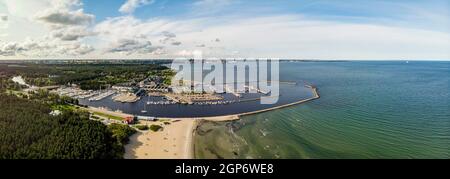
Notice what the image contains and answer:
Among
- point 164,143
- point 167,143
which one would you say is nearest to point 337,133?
point 167,143

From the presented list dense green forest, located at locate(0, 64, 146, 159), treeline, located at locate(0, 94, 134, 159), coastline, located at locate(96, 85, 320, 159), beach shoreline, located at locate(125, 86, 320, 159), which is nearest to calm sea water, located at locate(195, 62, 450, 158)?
beach shoreline, located at locate(125, 86, 320, 159)

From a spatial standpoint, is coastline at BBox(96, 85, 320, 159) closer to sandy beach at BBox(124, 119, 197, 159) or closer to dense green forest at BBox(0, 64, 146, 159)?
sandy beach at BBox(124, 119, 197, 159)

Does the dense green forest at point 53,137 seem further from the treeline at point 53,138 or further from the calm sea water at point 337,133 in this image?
the calm sea water at point 337,133

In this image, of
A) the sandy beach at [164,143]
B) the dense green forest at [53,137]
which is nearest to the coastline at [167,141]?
the sandy beach at [164,143]

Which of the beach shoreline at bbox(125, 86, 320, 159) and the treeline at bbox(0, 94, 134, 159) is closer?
the treeline at bbox(0, 94, 134, 159)

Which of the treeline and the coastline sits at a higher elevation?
the treeline

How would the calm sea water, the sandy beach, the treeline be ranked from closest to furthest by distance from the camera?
the treeline
the sandy beach
the calm sea water

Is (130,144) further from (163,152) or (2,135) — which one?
(2,135)

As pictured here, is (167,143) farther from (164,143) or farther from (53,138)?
(53,138)

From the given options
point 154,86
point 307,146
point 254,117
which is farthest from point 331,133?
point 154,86
